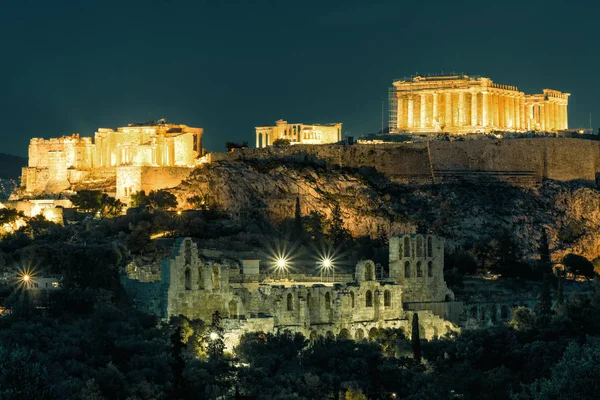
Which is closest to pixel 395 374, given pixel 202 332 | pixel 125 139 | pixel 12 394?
pixel 202 332

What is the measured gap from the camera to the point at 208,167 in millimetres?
99562

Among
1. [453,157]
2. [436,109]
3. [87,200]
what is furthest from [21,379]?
[436,109]

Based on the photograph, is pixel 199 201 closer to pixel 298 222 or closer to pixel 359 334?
pixel 298 222

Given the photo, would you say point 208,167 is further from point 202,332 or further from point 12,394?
point 12,394

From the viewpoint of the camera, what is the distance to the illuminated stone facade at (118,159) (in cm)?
10223

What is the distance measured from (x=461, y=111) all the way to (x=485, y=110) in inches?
61.0

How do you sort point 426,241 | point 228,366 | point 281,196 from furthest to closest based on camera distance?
1. point 281,196
2. point 426,241
3. point 228,366

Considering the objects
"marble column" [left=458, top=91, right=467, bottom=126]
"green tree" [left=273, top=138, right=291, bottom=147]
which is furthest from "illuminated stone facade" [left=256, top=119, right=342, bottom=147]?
"marble column" [left=458, top=91, right=467, bottom=126]

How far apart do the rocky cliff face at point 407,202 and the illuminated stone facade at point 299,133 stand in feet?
39.6

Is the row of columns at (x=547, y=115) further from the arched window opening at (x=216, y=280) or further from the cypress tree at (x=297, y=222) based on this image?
the arched window opening at (x=216, y=280)

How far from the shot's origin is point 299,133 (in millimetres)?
114875

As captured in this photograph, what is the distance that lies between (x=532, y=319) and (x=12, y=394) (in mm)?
25413

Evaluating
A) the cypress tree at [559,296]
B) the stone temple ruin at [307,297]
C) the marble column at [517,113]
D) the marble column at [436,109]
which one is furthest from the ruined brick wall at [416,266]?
the marble column at [517,113]

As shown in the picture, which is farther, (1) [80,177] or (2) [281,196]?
(1) [80,177]
